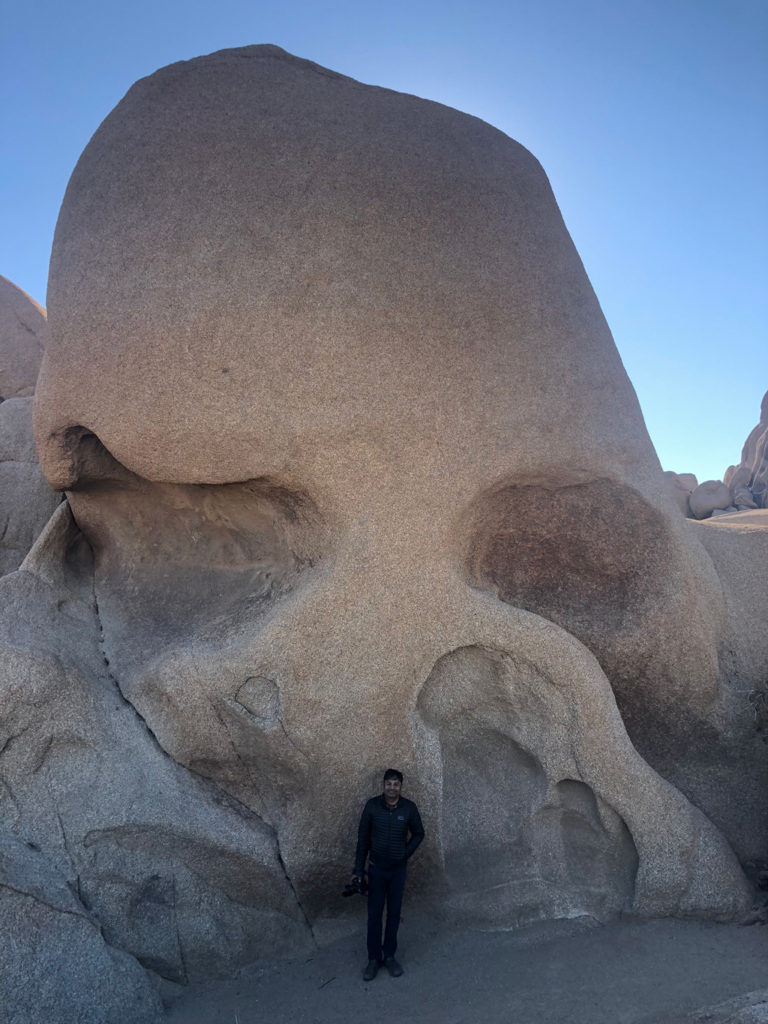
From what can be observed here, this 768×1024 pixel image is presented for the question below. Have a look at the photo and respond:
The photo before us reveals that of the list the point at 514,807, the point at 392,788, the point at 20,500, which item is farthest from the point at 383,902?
the point at 20,500

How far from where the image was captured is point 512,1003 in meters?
3.78

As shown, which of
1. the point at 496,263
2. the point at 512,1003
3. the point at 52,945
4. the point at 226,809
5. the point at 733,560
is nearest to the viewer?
the point at 52,945

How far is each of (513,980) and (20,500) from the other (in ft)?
16.5

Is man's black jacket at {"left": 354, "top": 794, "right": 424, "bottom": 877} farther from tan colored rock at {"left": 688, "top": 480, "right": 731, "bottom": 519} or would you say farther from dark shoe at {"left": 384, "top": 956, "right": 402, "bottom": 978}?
tan colored rock at {"left": 688, "top": 480, "right": 731, "bottom": 519}

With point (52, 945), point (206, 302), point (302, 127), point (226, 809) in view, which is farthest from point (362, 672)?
point (302, 127)

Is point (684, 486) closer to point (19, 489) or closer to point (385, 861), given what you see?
point (19, 489)

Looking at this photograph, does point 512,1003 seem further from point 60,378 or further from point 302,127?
point 302,127

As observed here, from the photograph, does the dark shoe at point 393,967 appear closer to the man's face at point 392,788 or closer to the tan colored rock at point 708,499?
the man's face at point 392,788

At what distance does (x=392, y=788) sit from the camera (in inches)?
159

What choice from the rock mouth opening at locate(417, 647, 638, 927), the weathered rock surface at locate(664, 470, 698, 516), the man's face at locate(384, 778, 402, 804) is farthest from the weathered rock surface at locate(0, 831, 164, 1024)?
the weathered rock surface at locate(664, 470, 698, 516)

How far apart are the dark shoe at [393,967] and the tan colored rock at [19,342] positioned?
710 centimetres

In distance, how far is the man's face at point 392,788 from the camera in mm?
4047

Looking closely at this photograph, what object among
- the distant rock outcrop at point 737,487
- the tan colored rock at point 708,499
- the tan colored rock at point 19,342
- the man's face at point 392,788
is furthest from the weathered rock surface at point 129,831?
the tan colored rock at point 708,499

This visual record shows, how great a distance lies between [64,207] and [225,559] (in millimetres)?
2586
